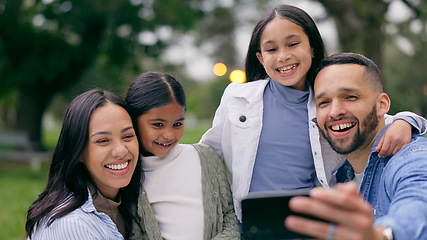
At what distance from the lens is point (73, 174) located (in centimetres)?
249

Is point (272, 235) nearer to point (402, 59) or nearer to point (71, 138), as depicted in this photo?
point (71, 138)

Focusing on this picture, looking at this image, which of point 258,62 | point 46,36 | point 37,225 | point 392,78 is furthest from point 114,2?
point 392,78

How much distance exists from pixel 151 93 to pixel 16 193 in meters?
7.41

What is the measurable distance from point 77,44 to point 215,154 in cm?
1164

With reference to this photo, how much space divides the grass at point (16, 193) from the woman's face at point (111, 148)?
3.10m

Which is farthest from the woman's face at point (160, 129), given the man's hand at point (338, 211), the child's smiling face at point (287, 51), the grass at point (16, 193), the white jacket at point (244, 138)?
the grass at point (16, 193)

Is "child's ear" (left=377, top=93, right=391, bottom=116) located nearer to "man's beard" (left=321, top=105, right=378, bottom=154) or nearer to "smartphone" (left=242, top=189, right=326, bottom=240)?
"man's beard" (left=321, top=105, right=378, bottom=154)

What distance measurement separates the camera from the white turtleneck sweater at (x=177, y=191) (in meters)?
2.55

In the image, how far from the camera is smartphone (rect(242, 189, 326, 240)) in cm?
136

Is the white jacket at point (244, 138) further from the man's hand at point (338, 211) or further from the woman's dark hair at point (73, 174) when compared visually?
the man's hand at point (338, 211)

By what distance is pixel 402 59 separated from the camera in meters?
30.0

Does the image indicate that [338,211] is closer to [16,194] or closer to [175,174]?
[175,174]

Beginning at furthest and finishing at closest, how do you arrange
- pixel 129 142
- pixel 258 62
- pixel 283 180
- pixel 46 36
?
pixel 46 36 → pixel 258 62 → pixel 283 180 → pixel 129 142

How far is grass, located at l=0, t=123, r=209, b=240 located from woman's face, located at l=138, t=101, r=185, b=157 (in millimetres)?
3121
